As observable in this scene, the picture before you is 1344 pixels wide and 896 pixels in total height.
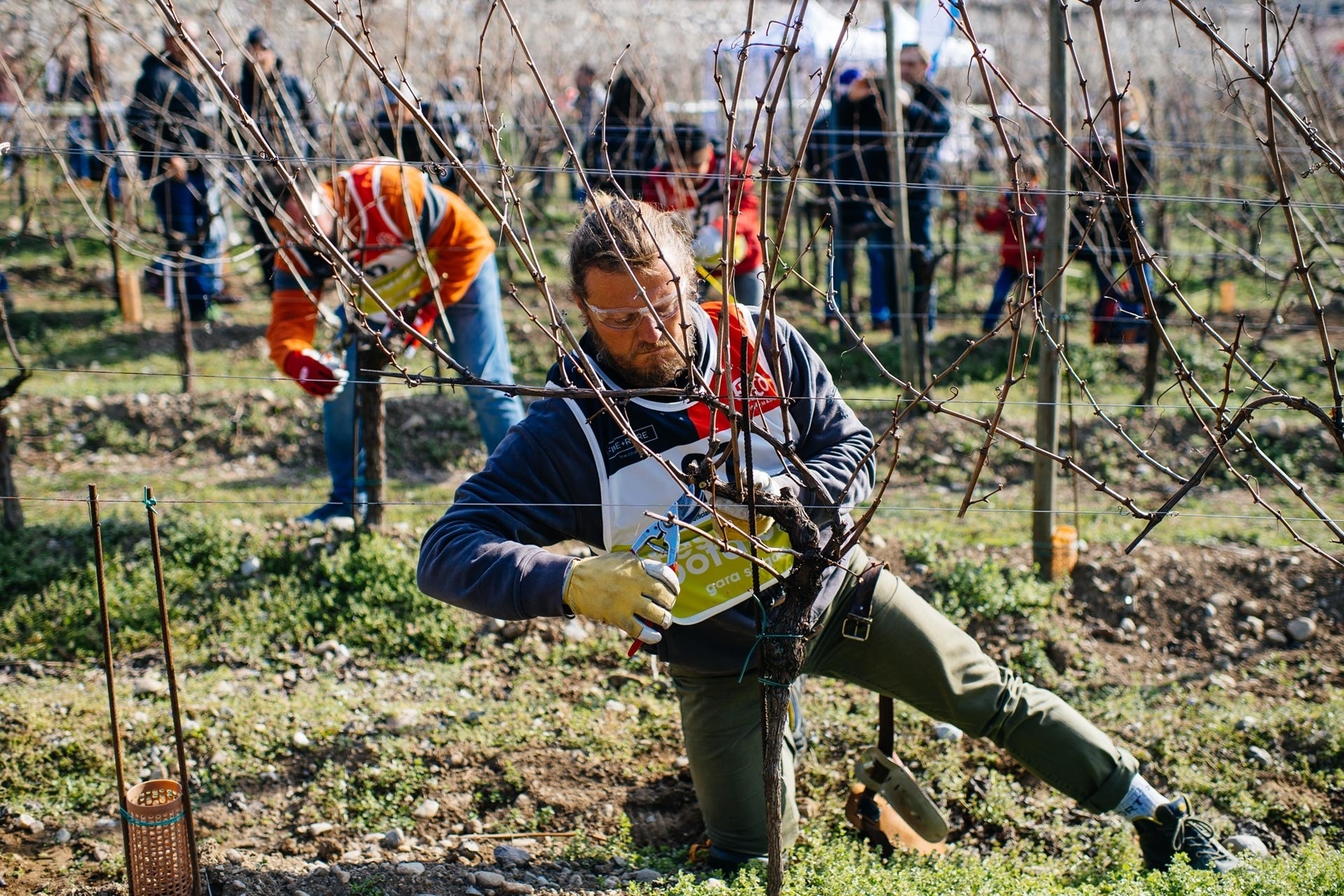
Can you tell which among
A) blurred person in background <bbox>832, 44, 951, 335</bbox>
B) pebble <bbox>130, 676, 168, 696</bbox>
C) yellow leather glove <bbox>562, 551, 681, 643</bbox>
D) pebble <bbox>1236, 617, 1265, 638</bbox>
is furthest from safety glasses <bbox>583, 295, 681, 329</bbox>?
blurred person in background <bbox>832, 44, 951, 335</bbox>

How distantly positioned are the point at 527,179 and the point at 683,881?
21.8 feet

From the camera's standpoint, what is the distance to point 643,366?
2646 mm

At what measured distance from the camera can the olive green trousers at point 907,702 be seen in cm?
290

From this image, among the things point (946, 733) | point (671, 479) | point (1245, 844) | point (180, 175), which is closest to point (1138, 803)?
point (1245, 844)

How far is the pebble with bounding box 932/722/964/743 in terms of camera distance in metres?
3.72

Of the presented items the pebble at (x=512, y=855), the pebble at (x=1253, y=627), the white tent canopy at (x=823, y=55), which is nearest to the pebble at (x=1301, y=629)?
the pebble at (x=1253, y=627)

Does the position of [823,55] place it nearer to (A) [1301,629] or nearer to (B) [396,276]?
(B) [396,276]

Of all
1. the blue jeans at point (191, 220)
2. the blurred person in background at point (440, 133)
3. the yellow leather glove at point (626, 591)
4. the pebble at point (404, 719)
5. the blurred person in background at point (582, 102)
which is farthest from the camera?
the blurred person in background at point (582, 102)

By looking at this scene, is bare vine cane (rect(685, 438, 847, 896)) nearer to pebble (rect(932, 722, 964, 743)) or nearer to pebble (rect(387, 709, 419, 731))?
pebble (rect(932, 722, 964, 743))

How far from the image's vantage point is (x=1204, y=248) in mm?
10805

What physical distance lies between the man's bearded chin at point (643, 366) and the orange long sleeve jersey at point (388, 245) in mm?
1898

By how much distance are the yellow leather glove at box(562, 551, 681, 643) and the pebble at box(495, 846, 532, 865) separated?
1212 millimetres

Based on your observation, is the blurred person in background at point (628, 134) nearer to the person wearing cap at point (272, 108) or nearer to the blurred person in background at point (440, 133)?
the blurred person in background at point (440, 133)

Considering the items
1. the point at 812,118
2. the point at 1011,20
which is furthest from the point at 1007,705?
the point at 1011,20
